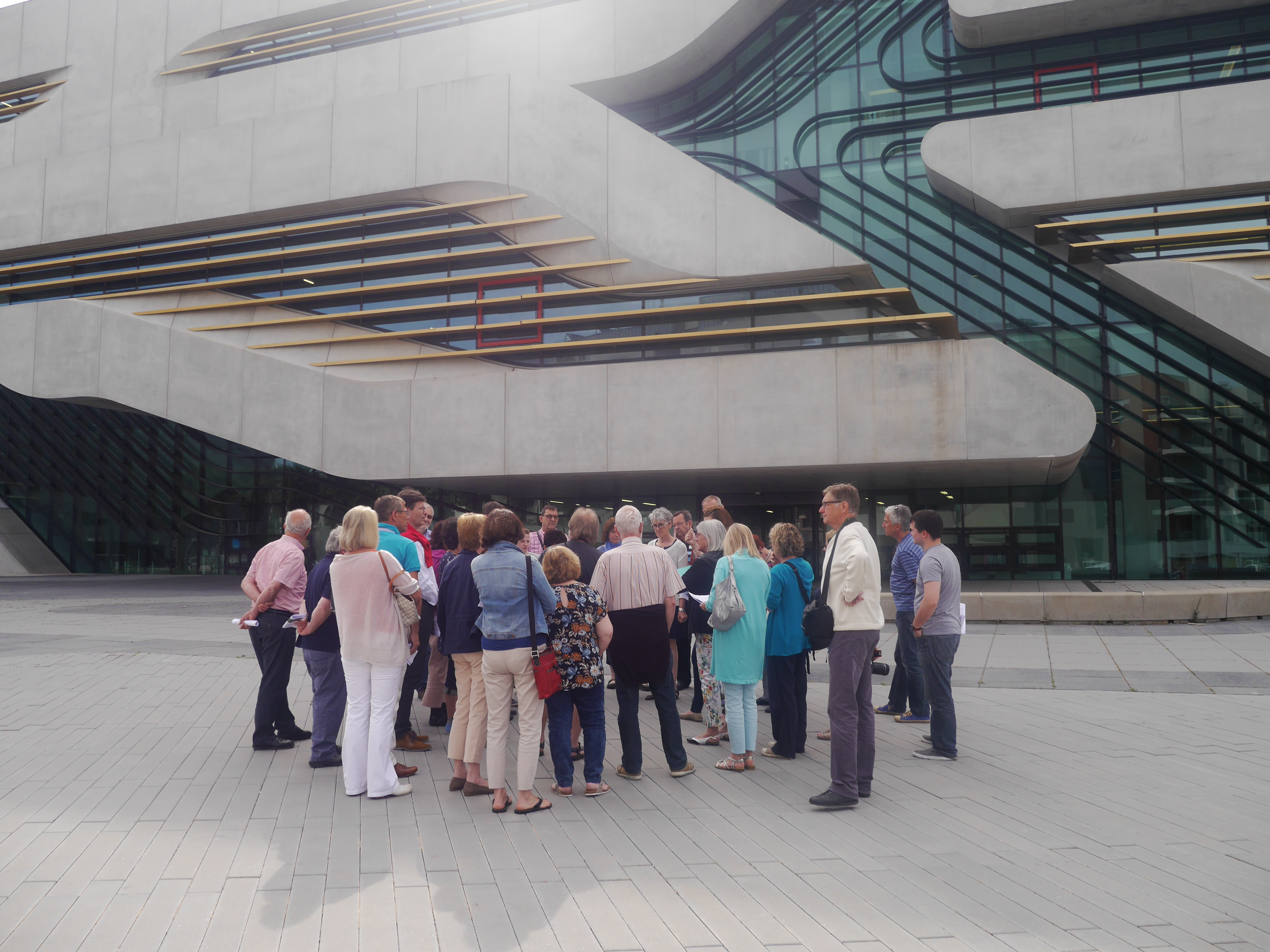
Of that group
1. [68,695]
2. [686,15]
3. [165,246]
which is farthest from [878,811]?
[165,246]

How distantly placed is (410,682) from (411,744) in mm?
515

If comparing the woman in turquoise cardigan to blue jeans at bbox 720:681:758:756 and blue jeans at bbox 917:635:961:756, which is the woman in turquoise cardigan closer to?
blue jeans at bbox 720:681:758:756

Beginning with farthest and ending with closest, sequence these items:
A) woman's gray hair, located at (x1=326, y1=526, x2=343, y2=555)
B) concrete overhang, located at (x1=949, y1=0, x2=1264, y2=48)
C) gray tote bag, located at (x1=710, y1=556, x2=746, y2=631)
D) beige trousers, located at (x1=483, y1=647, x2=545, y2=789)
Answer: concrete overhang, located at (x1=949, y1=0, x2=1264, y2=48), gray tote bag, located at (x1=710, y1=556, x2=746, y2=631), woman's gray hair, located at (x1=326, y1=526, x2=343, y2=555), beige trousers, located at (x1=483, y1=647, x2=545, y2=789)

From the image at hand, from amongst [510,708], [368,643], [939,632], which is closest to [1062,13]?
[939,632]

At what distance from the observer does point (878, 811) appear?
17.5ft

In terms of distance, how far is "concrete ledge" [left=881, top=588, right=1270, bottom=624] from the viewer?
13.1 m

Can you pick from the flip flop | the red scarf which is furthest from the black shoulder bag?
the red scarf

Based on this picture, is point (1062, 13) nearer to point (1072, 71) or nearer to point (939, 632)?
point (1072, 71)

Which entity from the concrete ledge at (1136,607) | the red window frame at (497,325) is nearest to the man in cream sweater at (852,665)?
the concrete ledge at (1136,607)

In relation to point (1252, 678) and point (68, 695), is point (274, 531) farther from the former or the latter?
point (1252, 678)

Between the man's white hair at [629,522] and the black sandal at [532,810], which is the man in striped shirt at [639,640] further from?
the black sandal at [532,810]

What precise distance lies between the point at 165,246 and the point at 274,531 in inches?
343

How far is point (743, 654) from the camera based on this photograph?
635 cm

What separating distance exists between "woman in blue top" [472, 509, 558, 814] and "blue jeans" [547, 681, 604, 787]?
0.17 meters
